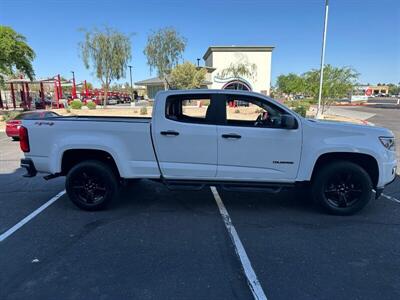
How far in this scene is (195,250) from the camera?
139 inches

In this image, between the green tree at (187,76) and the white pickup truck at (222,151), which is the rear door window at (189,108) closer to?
the white pickup truck at (222,151)

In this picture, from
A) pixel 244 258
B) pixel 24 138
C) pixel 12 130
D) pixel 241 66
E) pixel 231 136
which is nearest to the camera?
pixel 244 258

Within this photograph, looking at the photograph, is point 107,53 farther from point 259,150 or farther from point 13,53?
point 259,150

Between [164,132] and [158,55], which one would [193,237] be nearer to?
[164,132]

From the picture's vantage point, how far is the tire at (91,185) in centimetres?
459

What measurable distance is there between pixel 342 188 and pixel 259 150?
1419 mm

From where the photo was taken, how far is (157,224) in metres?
4.25

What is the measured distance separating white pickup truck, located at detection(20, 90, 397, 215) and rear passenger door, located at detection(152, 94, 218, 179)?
15 mm

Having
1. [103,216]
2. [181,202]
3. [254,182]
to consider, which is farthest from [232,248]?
[103,216]

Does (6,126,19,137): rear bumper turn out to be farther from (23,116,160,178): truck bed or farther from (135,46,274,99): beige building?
(135,46,274,99): beige building

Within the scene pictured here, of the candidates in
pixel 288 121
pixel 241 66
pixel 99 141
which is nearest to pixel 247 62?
pixel 241 66

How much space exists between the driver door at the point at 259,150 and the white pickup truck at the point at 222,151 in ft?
0.05

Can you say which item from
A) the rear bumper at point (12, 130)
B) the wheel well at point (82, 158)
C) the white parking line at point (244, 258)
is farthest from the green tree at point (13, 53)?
the white parking line at point (244, 258)

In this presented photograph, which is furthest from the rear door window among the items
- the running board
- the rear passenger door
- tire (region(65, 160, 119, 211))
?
tire (region(65, 160, 119, 211))
